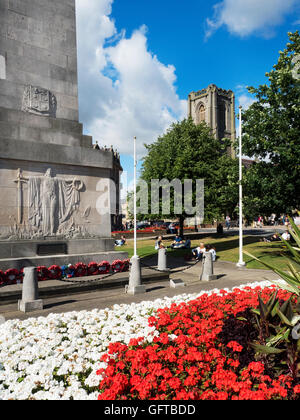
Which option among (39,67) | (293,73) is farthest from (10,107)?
(293,73)

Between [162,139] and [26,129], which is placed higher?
[162,139]

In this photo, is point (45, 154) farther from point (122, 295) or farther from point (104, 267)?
point (122, 295)

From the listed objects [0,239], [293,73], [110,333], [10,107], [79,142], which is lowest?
[110,333]

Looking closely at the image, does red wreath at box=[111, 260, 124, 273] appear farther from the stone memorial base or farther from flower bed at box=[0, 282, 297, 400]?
flower bed at box=[0, 282, 297, 400]

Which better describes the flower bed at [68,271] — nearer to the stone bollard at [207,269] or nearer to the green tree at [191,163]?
the stone bollard at [207,269]

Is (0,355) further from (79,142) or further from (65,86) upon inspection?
(65,86)

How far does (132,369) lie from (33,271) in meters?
5.59

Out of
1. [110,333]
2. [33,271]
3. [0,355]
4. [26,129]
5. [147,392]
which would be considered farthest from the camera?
[26,129]

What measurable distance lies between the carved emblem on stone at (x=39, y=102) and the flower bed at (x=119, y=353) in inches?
356

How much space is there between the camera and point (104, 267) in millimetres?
12852

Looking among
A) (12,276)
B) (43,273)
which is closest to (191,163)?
(43,273)

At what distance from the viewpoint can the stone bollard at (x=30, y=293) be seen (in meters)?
8.78

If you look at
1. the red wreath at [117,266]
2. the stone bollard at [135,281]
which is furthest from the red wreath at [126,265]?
the stone bollard at [135,281]

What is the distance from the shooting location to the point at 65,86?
1378cm
